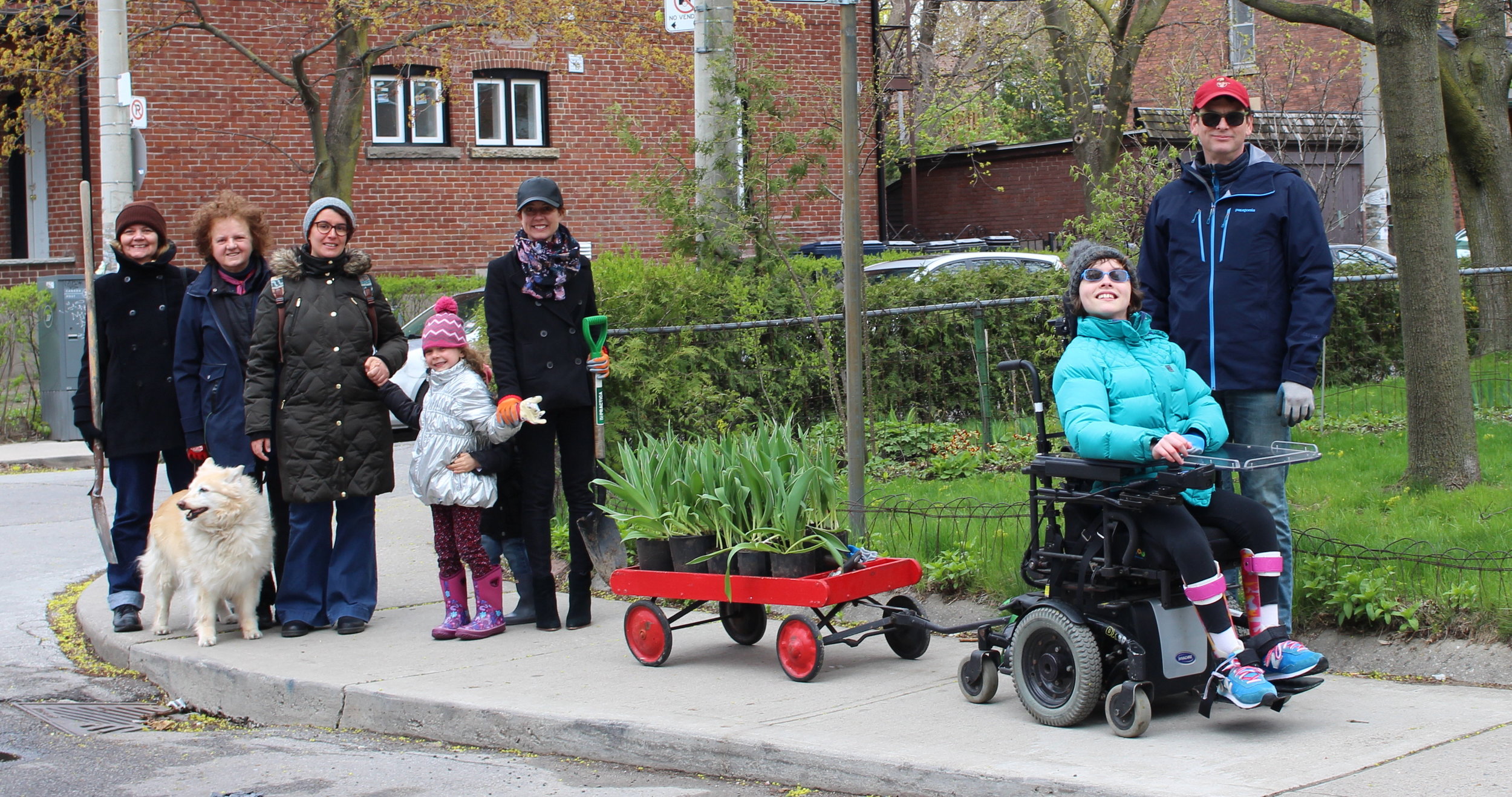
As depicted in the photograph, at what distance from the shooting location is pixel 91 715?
5.89 m

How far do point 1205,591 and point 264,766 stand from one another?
3333mm

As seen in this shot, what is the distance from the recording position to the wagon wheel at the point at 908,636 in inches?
230

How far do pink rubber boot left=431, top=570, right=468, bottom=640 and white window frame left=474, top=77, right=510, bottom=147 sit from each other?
53.8 feet

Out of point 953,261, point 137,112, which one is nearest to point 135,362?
point 137,112

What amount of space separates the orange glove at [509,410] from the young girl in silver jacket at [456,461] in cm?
6

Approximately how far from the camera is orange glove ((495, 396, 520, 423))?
618 cm

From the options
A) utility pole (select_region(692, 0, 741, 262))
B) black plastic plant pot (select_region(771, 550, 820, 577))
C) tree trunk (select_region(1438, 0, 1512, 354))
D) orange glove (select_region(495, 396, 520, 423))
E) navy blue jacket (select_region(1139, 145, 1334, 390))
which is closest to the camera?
navy blue jacket (select_region(1139, 145, 1334, 390))

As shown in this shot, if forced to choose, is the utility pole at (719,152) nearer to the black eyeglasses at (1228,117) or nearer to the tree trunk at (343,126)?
the black eyeglasses at (1228,117)

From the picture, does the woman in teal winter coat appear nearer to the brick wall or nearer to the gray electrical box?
the gray electrical box

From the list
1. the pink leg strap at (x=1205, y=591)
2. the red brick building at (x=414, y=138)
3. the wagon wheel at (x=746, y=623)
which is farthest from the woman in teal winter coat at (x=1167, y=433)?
the red brick building at (x=414, y=138)

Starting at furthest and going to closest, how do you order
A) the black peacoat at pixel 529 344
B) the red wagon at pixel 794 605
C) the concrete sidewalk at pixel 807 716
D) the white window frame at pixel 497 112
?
1. the white window frame at pixel 497 112
2. the black peacoat at pixel 529 344
3. the red wagon at pixel 794 605
4. the concrete sidewalk at pixel 807 716

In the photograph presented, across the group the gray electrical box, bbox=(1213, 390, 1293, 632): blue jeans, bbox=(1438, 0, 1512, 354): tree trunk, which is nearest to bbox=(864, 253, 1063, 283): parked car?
bbox=(1438, 0, 1512, 354): tree trunk

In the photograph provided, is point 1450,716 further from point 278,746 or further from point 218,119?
point 218,119

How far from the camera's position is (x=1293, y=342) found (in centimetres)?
504
